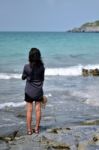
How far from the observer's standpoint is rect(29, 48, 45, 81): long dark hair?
917cm

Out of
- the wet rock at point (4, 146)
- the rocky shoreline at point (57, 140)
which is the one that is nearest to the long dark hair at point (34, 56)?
the rocky shoreline at point (57, 140)

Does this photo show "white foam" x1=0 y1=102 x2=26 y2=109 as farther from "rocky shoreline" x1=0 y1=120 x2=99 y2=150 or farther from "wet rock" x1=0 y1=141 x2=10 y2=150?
"wet rock" x1=0 y1=141 x2=10 y2=150

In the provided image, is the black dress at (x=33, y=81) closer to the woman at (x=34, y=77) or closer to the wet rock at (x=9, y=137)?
the woman at (x=34, y=77)

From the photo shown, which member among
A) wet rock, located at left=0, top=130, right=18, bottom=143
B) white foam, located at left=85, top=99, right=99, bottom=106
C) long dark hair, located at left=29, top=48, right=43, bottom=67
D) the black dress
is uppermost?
long dark hair, located at left=29, top=48, right=43, bottom=67

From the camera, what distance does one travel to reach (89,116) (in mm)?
12961

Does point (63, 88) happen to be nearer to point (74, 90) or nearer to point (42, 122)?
point (74, 90)

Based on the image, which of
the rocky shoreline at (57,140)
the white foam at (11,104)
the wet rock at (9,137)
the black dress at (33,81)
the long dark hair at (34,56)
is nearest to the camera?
the rocky shoreline at (57,140)

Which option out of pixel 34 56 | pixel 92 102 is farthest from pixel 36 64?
pixel 92 102

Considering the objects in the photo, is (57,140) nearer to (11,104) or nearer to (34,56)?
(34,56)

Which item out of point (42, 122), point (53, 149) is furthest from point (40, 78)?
point (42, 122)

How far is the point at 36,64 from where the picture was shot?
9281mm

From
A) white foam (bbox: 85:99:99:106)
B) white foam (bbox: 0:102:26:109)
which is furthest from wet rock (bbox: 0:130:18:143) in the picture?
white foam (bbox: 85:99:99:106)

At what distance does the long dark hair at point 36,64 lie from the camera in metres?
9.17

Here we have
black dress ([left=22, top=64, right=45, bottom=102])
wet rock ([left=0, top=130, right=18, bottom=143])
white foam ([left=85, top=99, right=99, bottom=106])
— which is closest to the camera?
wet rock ([left=0, top=130, right=18, bottom=143])
